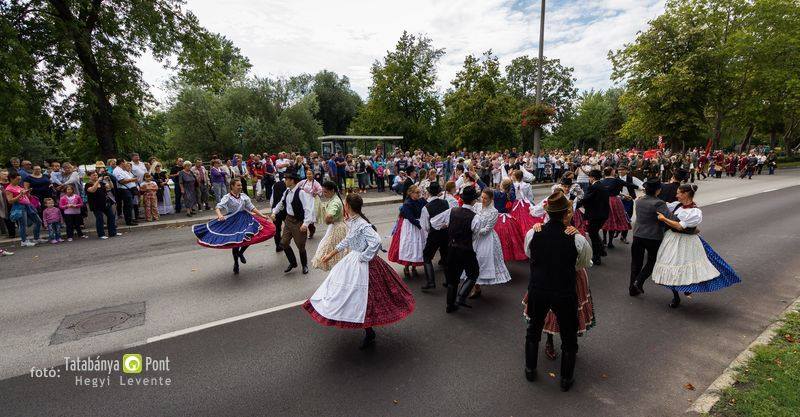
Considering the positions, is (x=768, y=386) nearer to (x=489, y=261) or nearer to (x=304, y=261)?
(x=489, y=261)

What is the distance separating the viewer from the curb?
12.3 feet

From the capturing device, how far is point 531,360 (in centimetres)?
420

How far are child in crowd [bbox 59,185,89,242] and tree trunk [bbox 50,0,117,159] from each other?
593cm

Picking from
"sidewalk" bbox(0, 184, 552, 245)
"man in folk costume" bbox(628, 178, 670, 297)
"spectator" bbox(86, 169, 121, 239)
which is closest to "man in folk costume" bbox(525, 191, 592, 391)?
"man in folk costume" bbox(628, 178, 670, 297)

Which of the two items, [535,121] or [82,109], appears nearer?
[82,109]

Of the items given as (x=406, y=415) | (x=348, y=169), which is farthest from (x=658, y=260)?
(x=348, y=169)

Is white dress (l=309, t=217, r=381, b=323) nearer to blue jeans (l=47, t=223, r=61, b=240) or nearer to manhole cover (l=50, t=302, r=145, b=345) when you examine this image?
manhole cover (l=50, t=302, r=145, b=345)

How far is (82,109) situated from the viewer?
16.3 meters

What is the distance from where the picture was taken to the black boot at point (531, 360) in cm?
416

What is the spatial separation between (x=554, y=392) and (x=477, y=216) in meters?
2.54

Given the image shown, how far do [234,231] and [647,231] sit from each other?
735 centimetres

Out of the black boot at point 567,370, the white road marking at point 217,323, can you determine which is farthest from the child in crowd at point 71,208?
the black boot at point 567,370

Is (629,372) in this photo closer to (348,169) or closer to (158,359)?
(158,359)

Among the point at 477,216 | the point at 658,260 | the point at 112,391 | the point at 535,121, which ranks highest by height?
the point at 535,121
